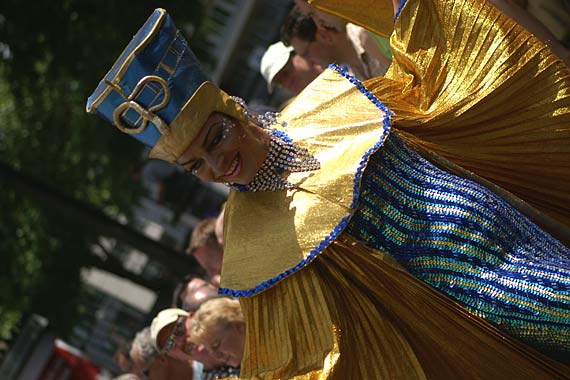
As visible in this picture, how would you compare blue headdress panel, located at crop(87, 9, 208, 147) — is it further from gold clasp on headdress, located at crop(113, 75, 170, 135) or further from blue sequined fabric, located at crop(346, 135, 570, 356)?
blue sequined fabric, located at crop(346, 135, 570, 356)

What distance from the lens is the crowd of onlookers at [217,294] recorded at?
4.33 meters

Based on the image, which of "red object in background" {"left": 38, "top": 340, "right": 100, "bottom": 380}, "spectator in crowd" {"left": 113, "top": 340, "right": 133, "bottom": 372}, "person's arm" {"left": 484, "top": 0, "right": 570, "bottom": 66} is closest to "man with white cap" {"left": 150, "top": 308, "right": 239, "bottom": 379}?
"spectator in crowd" {"left": 113, "top": 340, "right": 133, "bottom": 372}

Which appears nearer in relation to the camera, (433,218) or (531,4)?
(433,218)

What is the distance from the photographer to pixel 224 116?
10.3 ft

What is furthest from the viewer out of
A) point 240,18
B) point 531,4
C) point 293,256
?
point 240,18

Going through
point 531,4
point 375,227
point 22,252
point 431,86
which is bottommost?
point 22,252

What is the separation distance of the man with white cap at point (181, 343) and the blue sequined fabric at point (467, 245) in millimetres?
1549

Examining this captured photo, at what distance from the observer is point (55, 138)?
917cm

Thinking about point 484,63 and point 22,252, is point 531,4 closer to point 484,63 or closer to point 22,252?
point 484,63

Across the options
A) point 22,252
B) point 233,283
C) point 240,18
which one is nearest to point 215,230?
point 233,283

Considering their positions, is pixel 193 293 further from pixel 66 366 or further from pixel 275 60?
pixel 66 366

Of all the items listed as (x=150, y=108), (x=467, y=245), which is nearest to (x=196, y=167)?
(x=150, y=108)

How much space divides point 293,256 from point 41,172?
635 cm

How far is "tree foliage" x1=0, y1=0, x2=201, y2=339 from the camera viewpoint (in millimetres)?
8492
